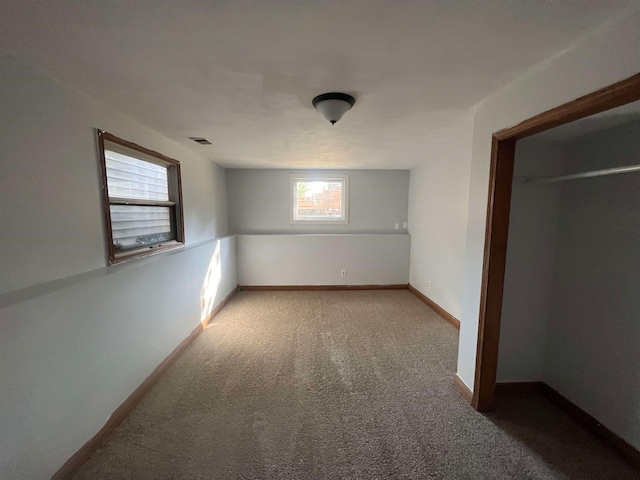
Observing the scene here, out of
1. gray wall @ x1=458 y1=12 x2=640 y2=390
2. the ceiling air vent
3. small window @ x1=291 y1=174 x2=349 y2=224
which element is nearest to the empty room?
gray wall @ x1=458 y1=12 x2=640 y2=390

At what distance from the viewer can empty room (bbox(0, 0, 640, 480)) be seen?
1.13m

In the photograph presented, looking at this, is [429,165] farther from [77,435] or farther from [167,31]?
[77,435]

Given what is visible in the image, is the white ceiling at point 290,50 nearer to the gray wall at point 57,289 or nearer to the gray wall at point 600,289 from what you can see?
the gray wall at point 57,289

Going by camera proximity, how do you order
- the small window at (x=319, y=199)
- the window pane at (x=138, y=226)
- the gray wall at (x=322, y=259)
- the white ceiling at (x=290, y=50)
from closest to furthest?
1. the white ceiling at (x=290, y=50)
2. the window pane at (x=138, y=226)
3. the gray wall at (x=322, y=259)
4. the small window at (x=319, y=199)

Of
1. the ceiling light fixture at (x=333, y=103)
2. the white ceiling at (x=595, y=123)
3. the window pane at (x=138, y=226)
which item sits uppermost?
the ceiling light fixture at (x=333, y=103)

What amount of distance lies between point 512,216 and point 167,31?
242cm

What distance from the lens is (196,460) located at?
5.16 feet

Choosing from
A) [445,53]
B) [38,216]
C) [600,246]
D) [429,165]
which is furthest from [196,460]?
[429,165]

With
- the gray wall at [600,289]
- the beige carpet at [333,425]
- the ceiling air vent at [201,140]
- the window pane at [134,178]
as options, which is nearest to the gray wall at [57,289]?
the window pane at [134,178]

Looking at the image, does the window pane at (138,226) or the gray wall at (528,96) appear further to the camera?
the window pane at (138,226)

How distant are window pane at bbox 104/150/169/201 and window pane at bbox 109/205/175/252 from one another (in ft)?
0.39

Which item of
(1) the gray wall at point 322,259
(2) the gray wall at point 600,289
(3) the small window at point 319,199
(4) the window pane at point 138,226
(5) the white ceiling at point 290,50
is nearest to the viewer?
(5) the white ceiling at point 290,50

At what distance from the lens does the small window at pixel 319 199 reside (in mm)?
4906

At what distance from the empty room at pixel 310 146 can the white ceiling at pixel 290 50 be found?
1cm
